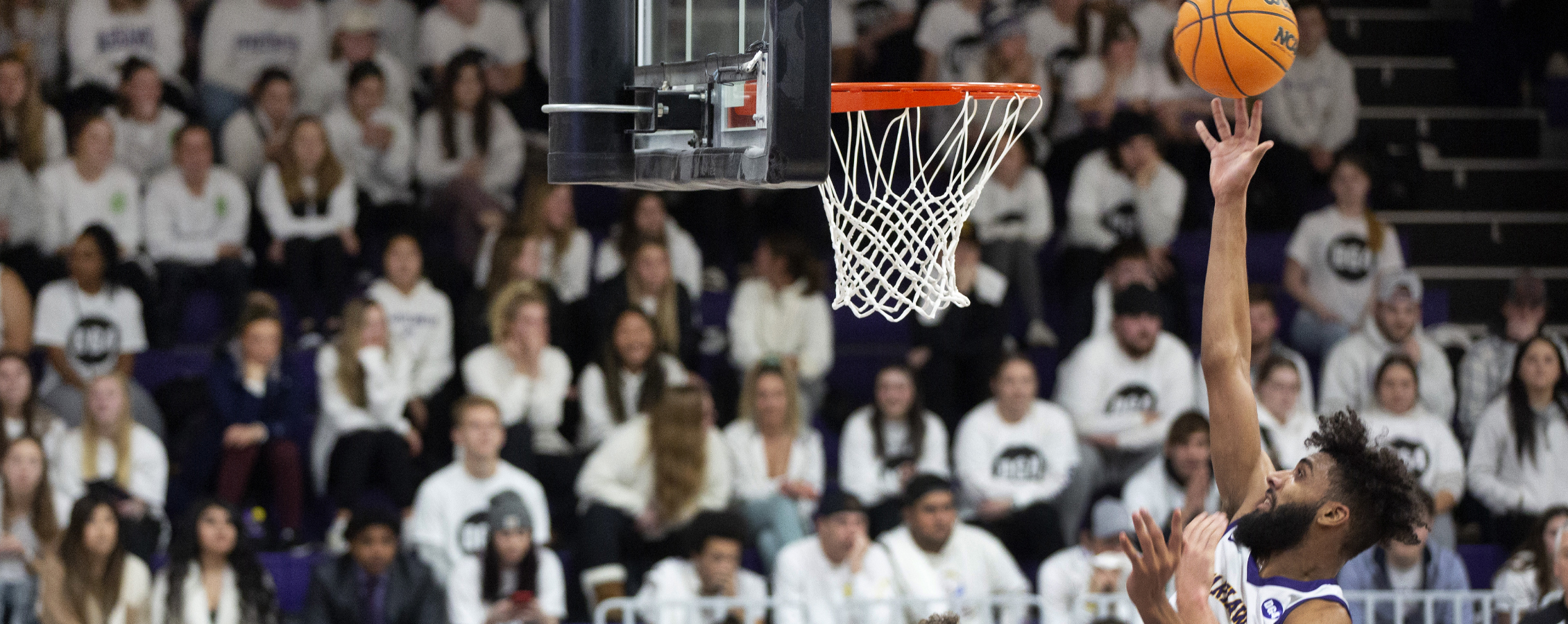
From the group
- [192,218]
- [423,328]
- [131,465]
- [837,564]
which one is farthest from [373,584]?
[192,218]

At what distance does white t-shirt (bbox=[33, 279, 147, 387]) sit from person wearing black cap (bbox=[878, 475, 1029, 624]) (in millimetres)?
3669

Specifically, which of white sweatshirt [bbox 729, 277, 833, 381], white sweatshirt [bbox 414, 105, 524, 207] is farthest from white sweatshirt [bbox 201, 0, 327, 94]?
white sweatshirt [bbox 729, 277, 833, 381]

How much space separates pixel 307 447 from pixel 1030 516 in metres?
3.25

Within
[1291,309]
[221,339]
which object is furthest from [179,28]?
[1291,309]

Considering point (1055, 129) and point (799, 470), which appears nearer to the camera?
point (799, 470)

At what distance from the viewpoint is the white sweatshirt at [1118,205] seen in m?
8.95

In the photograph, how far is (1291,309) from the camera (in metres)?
9.17

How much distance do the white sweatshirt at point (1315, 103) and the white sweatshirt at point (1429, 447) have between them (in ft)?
7.84

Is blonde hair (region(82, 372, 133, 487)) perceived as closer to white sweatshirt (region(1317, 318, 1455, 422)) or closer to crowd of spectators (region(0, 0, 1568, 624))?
crowd of spectators (region(0, 0, 1568, 624))

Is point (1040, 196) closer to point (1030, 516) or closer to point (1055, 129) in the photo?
point (1055, 129)

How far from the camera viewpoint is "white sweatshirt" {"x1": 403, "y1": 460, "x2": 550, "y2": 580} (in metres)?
6.92

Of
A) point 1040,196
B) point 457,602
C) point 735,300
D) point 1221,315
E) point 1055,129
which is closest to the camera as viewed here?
point 1221,315


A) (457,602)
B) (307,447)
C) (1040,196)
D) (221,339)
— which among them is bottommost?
(457,602)

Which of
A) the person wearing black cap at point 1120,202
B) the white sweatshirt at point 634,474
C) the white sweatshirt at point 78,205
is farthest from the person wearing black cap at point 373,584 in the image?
the person wearing black cap at point 1120,202
